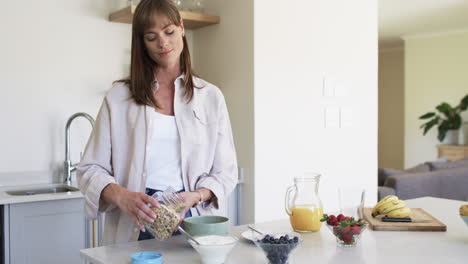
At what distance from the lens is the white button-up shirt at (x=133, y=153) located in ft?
5.41

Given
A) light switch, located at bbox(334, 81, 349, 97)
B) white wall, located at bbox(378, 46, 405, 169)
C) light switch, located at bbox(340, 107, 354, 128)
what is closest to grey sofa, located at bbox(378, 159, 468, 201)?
light switch, located at bbox(340, 107, 354, 128)

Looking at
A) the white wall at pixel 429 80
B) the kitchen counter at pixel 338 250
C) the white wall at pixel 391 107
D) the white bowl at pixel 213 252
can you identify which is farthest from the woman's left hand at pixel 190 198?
the white wall at pixel 391 107

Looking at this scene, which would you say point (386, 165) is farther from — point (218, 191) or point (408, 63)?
point (218, 191)

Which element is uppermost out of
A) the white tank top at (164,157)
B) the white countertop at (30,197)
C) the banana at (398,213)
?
the white tank top at (164,157)

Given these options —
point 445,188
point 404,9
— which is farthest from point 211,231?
point 404,9

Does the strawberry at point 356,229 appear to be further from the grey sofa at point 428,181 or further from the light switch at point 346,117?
the grey sofa at point 428,181

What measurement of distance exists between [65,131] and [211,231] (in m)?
1.89

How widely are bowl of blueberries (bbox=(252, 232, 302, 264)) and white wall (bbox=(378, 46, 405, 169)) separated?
8.62m

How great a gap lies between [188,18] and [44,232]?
60.5 inches

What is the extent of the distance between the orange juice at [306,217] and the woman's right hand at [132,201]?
0.50 meters

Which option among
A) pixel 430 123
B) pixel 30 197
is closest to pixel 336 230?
pixel 30 197

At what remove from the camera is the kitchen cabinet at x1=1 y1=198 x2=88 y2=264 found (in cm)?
245

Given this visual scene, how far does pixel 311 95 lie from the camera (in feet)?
11.2

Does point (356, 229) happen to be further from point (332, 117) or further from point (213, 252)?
point (332, 117)
